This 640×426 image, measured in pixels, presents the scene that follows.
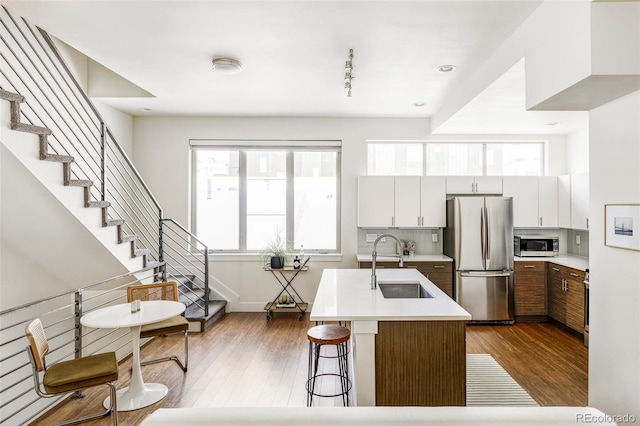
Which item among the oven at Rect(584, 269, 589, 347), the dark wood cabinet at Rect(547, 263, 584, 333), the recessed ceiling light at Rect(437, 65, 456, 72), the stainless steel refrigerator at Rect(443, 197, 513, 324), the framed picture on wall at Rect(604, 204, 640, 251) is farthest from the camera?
the stainless steel refrigerator at Rect(443, 197, 513, 324)

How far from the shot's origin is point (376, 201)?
5277 millimetres

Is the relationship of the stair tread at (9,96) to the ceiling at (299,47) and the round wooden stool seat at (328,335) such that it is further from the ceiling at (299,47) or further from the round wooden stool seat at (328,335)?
the round wooden stool seat at (328,335)

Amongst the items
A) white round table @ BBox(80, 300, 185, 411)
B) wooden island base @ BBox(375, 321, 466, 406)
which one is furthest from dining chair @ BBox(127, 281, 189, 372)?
wooden island base @ BBox(375, 321, 466, 406)

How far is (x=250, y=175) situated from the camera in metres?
5.69

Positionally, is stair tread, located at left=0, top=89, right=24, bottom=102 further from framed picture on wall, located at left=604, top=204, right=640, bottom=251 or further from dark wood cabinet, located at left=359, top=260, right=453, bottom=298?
dark wood cabinet, located at left=359, top=260, right=453, bottom=298

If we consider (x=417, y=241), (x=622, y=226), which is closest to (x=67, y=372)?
(x=622, y=226)

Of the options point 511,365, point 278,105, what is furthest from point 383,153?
point 511,365

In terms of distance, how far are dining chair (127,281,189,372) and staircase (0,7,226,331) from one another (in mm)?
462

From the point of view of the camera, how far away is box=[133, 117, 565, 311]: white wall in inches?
217

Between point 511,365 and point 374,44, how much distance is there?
128 inches

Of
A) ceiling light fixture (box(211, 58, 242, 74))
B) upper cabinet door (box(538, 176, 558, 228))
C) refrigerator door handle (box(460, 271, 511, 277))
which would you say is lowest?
refrigerator door handle (box(460, 271, 511, 277))

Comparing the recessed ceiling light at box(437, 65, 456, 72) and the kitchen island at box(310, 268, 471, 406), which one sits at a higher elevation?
the recessed ceiling light at box(437, 65, 456, 72)

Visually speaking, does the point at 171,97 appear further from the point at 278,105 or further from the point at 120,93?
the point at 278,105

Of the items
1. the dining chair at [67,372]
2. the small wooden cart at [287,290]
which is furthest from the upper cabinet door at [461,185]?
the dining chair at [67,372]
